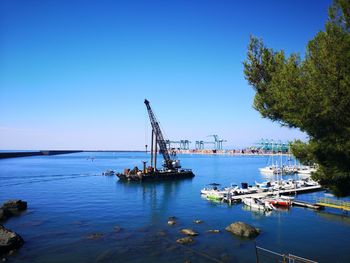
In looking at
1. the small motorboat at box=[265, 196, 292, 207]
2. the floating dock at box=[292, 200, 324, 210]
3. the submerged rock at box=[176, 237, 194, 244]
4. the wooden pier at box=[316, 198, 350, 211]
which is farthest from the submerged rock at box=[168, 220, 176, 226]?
the wooden pier at box=[316, 198, 350, 211]

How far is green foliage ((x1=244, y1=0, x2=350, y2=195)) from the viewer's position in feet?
60.5

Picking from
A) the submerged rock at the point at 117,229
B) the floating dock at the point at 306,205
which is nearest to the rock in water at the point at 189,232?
the submerged rock at the point at 117,229

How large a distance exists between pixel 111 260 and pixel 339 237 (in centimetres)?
2693

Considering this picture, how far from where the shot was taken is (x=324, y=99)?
19.0 m

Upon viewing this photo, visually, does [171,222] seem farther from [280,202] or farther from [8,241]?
[280,202]

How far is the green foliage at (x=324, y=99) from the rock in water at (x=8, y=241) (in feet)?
97.1

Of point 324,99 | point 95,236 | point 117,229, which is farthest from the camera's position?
point 117,229

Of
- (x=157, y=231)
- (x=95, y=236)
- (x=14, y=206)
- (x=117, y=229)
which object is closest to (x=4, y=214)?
(x=14, y=206)

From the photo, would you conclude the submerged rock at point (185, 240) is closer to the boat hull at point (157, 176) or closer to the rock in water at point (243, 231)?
the rock in water at point (243, 231)

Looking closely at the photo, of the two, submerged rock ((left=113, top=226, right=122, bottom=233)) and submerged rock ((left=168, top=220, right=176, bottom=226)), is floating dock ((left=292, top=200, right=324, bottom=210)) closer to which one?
submerged rock ((left=168, top=220, right=176, bottom=226))

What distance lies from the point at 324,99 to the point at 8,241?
32589mm

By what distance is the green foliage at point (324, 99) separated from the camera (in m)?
18.5

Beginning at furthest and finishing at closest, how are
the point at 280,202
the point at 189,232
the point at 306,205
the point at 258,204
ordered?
the point at 280,202
the point at 306,205
the point at 258,204
the point at 189,232

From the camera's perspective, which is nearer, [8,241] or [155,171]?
[8,241]
